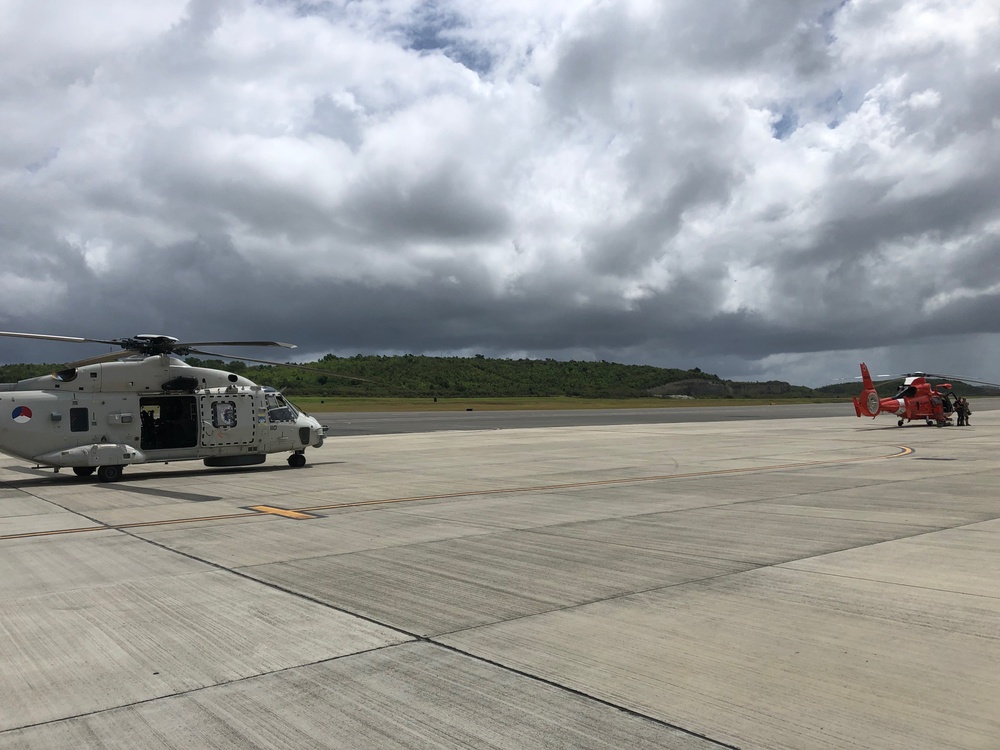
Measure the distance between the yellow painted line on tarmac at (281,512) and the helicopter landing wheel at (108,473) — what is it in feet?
23.6

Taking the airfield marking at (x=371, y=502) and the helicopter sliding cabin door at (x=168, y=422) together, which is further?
the helicopter sliding cabin door at (x=168, y=422)

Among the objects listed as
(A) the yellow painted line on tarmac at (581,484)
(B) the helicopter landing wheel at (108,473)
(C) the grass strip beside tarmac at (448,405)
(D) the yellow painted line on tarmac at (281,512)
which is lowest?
(A) the yellow painted line on tarmac at (581,484)

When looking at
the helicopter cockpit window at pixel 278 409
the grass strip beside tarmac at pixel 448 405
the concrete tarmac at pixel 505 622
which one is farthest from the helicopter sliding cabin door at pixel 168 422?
the grass strip beside tarmac at pixel 448 405

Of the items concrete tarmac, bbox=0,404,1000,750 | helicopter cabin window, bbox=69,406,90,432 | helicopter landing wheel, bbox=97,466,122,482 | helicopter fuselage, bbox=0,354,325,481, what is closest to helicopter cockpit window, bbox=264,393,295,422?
helicopter fuselage, bbox=0,354,325,481

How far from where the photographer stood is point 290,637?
6.52 metres

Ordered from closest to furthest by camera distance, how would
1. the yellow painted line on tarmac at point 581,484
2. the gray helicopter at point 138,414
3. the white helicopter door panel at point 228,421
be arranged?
1. the yellow painted line on tarmac at point 581,484
2. the gray helicopter at point 138,414
3. the white helicopter door panel at point 228,421

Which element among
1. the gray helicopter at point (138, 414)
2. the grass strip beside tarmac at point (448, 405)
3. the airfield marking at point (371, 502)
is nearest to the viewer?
the airfield marking at point (371, 502)

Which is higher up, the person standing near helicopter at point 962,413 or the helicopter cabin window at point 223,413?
the helicopter cabin window at point 223,413

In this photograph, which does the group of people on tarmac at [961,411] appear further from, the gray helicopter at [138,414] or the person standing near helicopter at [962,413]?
the gray helicopter at [138,414]

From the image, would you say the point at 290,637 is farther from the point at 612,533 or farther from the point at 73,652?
the point at 612,533

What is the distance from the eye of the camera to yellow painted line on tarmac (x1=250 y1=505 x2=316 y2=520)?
13523 millimetres

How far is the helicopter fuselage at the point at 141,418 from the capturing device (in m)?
18.8

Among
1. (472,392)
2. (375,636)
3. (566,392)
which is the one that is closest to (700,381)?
(566,392)

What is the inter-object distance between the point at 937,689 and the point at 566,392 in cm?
14708
